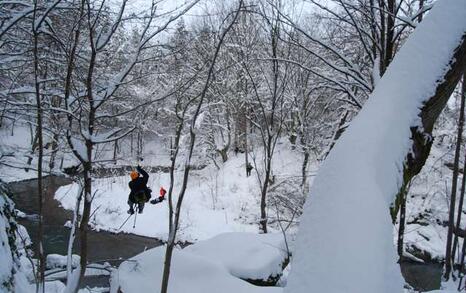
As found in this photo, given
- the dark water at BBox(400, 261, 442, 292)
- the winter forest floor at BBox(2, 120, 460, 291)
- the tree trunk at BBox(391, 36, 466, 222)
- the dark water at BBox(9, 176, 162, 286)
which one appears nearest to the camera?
the tree trunk at BBox(391, 36, 466, 222)

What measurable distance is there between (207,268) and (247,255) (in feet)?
3.28

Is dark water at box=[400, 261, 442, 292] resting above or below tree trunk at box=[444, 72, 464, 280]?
below

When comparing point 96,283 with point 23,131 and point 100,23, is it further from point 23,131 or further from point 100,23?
point 23,131

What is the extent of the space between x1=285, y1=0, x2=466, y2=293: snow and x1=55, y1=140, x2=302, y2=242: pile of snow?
382 inches

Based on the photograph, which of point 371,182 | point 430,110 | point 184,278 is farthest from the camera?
point 184,278

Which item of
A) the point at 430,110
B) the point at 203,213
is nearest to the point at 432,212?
the point at 203,213

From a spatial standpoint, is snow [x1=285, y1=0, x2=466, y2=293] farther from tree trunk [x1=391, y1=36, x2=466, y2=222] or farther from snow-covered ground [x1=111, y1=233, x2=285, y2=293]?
snow-covered ground [x1=111, y1=233, x2=285, y2=293]

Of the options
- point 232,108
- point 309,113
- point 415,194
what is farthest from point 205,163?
point 415,194

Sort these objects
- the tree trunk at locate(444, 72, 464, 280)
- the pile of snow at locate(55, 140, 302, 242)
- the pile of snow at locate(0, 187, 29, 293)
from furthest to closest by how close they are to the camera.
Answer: the pile of snow at locate(55, 140, 302, 242) → the tree trunk at locate(444, 72, 464, 280) → the pile of snow at locate(0, 187, 29, 293)

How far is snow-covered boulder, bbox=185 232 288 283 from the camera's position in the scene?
5.31 meters

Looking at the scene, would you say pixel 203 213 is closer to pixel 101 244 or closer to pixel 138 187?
pixel 138 187

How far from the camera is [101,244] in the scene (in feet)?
37.7

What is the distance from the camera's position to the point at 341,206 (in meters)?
1.09

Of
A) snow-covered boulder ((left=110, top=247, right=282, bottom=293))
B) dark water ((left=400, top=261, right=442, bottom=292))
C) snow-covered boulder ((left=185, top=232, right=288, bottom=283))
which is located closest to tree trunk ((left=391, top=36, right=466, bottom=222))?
snow-covered boulder ((left=110, top=247, right=282, bottom=293))
